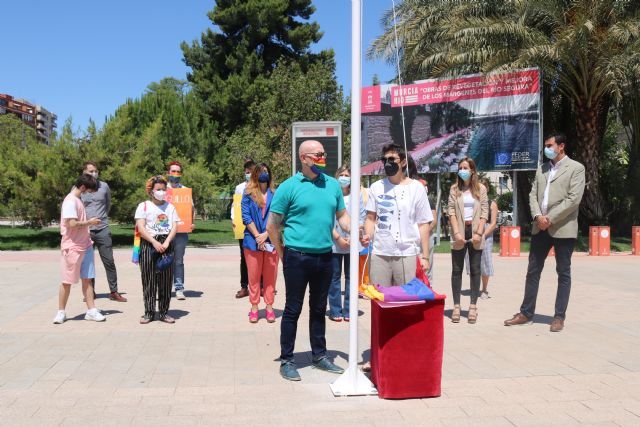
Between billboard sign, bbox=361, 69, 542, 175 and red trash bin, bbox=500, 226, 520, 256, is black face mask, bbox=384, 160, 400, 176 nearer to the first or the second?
red trash bin, bbox=500, 226, 520, 256

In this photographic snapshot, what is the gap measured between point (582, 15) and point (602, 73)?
184 cm

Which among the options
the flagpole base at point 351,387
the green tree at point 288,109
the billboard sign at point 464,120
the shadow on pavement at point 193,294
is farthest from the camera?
the green tree at point 288,109

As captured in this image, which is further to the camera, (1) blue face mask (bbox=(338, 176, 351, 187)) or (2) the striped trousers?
(1) blue face mask (bbox=(338, 176, 351, 187))

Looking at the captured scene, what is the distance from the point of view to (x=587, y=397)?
448cm

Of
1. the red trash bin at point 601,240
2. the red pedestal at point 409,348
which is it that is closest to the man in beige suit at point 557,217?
the red pedestal at point 409,348

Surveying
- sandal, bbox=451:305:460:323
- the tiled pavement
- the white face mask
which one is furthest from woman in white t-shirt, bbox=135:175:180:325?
sandal, bbox=451:305:460:323

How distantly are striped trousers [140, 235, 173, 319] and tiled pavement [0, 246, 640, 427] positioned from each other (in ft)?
0.85

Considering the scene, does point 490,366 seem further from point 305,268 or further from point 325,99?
point 325,99

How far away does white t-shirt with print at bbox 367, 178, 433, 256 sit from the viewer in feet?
16.9

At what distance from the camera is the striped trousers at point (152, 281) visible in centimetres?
716

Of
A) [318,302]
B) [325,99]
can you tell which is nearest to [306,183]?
[318,302]

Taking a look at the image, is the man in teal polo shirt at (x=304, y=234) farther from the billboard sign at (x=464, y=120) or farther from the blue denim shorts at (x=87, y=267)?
the billboard sign at (x=464, y=120)

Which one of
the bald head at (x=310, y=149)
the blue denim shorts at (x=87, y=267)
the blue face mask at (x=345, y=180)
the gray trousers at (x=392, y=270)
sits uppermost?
the bald head at (x=310, y=149)

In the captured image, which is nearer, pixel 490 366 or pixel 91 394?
Result: pixel 91 394
